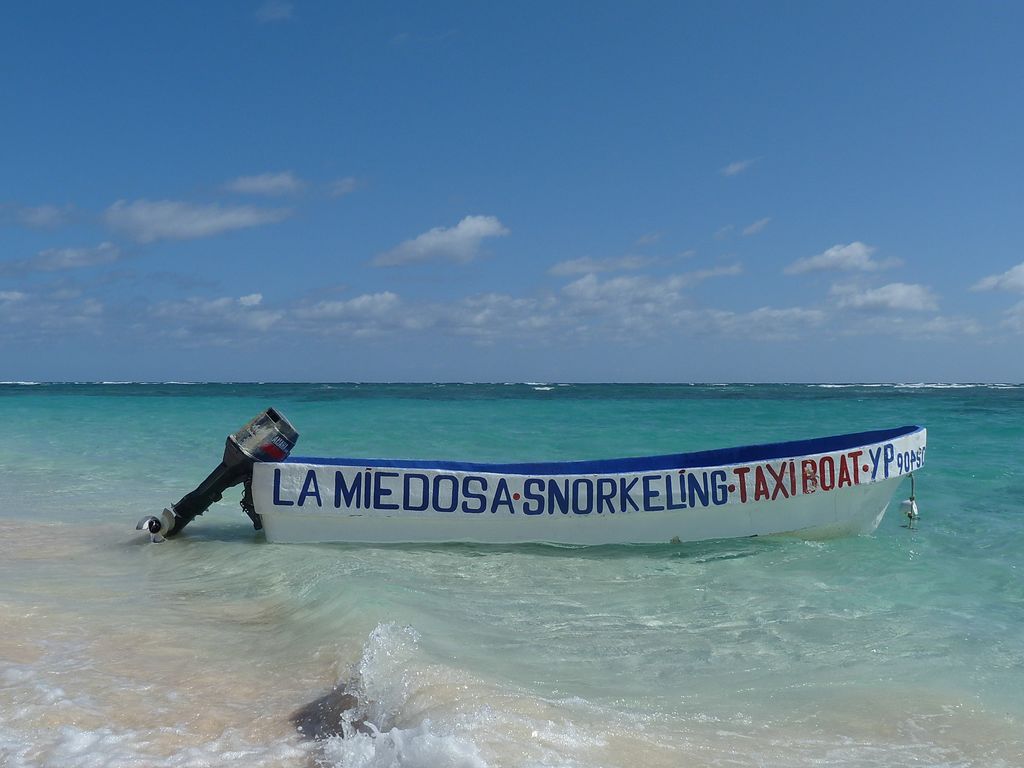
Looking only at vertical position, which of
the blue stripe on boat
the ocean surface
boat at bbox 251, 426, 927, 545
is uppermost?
the blue stripe on boat

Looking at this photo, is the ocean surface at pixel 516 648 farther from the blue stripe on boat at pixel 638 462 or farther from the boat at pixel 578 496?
the blue stripe on boat at pixel 638 462

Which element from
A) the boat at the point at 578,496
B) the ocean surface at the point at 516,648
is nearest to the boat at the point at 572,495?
the boat at the point at 578,496

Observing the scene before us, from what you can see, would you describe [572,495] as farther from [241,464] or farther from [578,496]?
[241,464]

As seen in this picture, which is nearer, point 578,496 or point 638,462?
point 578,496

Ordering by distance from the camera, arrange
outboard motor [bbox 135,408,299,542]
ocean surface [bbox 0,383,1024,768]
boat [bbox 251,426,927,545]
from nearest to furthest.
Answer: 1. ocean surface [bbox 0,383,1024,768]
2. boat [bbox 251,426,927,545]
3. outboard motor [bbox 135,408,299,542]

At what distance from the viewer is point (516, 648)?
16.4 feet

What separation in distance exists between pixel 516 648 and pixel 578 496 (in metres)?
2.88

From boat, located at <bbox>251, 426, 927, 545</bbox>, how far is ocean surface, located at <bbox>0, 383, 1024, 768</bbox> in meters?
0.21

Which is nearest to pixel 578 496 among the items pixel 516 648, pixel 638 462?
pixel 638 462

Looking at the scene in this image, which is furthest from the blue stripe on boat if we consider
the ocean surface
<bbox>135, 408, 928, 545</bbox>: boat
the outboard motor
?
the ocean surface

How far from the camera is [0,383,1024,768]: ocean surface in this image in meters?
3.46

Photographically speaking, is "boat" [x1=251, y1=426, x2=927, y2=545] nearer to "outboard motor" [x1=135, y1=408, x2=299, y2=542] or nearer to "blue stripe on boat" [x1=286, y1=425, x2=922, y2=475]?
"blue stripe on boat" [x1=286, y1=425, x2=922, y2=475]

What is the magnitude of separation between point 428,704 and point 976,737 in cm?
247

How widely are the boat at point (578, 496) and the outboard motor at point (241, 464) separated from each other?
17cm
